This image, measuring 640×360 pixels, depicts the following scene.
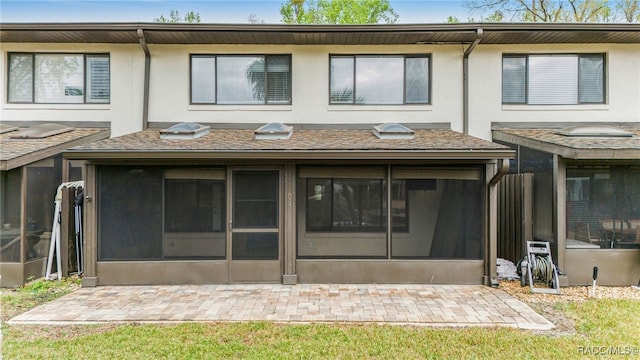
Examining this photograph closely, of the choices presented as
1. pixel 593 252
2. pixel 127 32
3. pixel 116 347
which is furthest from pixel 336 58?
pixel 116 347

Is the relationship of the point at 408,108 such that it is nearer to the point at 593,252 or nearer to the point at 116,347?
the point at 593,252

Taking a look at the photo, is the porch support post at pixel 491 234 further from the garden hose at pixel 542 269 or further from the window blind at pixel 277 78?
the window blind at pixel 277 78

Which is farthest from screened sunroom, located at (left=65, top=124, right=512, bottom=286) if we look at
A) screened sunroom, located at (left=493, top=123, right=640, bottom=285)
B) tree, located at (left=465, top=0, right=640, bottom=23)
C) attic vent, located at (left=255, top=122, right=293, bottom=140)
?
tree, located at (left=465, top=0, right=640, bottom=23)

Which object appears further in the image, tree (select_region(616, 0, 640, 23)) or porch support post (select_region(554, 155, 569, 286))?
tree (select_region(616, 0, 640, 23))

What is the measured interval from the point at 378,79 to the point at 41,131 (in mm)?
7449

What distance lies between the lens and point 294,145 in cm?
735

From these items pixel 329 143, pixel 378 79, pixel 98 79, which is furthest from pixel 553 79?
pixel 98 79

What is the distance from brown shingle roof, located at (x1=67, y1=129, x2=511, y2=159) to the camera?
6973mm

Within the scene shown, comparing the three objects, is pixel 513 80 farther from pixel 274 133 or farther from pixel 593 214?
pixel 274 133

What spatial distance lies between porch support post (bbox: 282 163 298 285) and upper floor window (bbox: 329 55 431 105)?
2740 millimetres

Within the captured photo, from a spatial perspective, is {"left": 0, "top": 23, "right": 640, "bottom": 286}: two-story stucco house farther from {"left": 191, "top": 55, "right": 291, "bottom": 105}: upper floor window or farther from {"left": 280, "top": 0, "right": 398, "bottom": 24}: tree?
{"left": 280, "top": 0, "right": 398, "bottom": 24}: tree

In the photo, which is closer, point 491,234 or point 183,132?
point 491,234

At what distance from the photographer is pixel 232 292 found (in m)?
6.97

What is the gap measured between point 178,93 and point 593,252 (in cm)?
917
